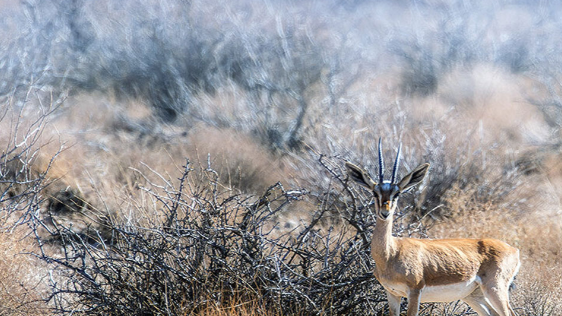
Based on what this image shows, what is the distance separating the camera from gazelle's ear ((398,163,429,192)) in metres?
4.82

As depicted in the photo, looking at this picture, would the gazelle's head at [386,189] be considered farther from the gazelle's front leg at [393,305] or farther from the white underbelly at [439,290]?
the gazelle's front leg at [393,305]

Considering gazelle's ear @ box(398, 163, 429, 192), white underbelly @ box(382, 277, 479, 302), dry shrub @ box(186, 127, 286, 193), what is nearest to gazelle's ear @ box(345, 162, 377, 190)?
gazelle's ear @ box(398, 163, 429, 192)

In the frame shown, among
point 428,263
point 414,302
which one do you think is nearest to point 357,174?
point 428,263

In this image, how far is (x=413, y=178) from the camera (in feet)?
16.4

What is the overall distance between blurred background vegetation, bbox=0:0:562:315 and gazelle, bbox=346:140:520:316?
65cm

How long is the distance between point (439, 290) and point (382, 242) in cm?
58

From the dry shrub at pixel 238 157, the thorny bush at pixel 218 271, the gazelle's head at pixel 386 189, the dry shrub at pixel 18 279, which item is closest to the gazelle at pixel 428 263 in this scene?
the gazelle's head at pixel 386 189

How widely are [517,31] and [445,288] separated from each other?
2072cm

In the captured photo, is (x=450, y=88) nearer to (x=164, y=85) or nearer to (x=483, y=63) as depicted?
(x=483, y=63)

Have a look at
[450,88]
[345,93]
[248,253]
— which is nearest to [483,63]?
[450,88]

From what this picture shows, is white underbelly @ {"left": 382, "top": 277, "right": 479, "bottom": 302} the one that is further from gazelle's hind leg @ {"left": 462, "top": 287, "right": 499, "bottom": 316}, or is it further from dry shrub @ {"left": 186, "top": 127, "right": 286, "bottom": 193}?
dry shrub @ {"left": 186, "top": 127, "right": 286, "bottom": 193}

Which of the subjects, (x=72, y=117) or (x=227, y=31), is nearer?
(x=72, y=117)

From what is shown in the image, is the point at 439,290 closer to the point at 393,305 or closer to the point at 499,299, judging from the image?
the point at 393,305

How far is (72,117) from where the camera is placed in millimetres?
18000
